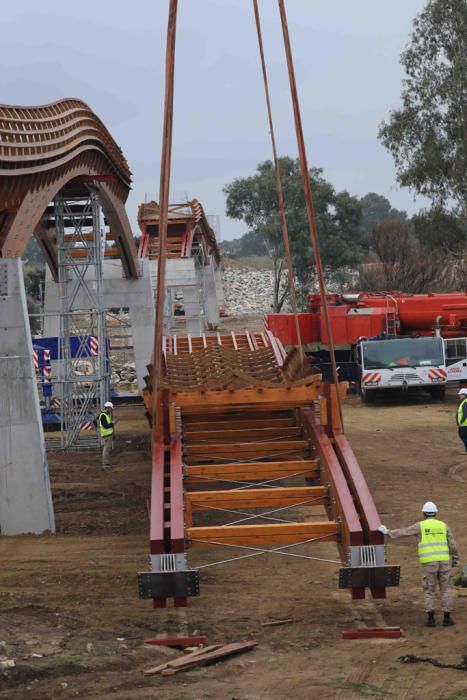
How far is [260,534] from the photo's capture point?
12.1 metres

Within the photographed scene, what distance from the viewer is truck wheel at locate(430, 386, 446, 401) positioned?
33431 millimetres

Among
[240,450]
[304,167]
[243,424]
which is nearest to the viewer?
[304,167]

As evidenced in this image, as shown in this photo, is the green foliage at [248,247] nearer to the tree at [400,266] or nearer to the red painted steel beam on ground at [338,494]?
the tree at [400,266]

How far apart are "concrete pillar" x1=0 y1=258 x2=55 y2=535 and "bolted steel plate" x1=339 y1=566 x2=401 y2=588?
720 cm

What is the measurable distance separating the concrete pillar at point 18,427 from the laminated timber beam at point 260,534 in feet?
19.3

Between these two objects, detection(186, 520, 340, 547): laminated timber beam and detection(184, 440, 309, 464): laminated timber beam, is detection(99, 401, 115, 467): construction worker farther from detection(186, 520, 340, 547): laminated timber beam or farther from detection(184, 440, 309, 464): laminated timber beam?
detection(186, 520, 340, 547): laminated timber beam

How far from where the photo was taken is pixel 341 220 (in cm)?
7581

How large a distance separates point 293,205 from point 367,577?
198ft

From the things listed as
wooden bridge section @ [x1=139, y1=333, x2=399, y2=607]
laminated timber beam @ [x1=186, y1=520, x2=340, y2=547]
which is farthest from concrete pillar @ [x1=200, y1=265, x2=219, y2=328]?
laminated timber beam @ [x1=186, y1=520, x2=340, y2=547]

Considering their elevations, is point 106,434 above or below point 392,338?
below

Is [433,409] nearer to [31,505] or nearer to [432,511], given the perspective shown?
[31,505]

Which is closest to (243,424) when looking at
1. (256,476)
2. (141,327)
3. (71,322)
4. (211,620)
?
(256,476)

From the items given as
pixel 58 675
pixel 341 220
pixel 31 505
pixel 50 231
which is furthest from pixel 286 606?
pixel 341 220

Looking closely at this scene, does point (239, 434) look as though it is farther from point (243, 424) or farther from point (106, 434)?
point (106, 434)
